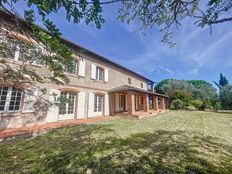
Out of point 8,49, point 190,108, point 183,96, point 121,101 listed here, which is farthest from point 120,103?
point 8,49

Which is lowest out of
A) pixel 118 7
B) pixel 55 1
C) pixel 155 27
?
pixel 55 1

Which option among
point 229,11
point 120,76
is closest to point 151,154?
point 229,11

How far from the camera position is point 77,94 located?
36.7 ft

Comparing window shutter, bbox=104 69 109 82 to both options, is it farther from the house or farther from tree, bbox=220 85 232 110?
tree, bbox=220 85 232 110

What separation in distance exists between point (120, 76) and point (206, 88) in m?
32.5

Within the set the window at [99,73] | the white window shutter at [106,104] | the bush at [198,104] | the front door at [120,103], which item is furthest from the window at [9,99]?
the bush at [198,104]

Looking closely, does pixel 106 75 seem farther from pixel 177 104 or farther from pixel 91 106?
pixel 177 104

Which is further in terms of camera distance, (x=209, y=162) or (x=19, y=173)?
(x=209, y=162)

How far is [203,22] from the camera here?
4133 mm

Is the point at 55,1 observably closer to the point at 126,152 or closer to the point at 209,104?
the point at 126,152

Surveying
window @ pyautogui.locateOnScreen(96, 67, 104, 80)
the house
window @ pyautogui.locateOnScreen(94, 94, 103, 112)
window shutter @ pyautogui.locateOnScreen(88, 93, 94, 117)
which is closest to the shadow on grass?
the house

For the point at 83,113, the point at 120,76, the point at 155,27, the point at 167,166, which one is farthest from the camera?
the point at 120,76

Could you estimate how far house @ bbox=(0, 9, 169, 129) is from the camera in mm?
7324

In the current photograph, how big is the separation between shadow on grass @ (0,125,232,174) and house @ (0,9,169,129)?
168 cm
